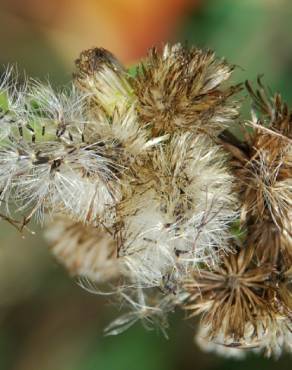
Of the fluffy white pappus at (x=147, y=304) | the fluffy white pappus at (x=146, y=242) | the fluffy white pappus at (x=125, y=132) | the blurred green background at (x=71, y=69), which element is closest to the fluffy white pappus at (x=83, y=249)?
the fluffy white pappus at (x=147, y=304)

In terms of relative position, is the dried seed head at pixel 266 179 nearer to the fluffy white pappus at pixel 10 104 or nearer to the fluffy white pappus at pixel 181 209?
the fluffy white pappus at pixel 181 209

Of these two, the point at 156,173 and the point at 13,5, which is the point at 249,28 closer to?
the point at 13,5

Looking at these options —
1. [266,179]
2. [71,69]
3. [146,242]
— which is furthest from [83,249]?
[71,69]

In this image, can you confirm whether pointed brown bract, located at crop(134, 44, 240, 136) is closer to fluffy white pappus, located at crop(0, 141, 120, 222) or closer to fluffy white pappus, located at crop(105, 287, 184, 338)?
fluffy white pappus, located at crop(0, 141, 120, 222)

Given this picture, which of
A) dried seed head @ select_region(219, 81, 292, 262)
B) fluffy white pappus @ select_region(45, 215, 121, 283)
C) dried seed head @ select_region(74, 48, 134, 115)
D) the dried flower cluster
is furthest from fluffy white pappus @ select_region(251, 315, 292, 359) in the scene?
dried seed head @ select_region(74, 48, 134, 115)

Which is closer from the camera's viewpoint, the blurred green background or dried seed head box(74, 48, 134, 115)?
dried seed head box(74, 48, 134, 115)

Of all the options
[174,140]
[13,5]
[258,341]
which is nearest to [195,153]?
[174,140]
